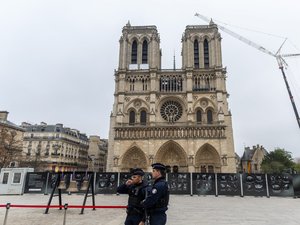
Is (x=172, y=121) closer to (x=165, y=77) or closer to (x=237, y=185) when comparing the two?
(x=165, y=77)

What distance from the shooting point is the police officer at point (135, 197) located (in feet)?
14.2

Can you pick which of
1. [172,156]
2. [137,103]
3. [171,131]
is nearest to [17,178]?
[171,131]

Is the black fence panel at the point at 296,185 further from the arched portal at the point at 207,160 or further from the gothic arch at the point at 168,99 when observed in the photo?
the gothic arch at the point at 168,99

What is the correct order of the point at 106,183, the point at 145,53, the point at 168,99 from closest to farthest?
1. the point at 106,183
2. the point at 168,99
3. the point at 145,53

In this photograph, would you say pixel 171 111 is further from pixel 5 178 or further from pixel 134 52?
pixel 5 178

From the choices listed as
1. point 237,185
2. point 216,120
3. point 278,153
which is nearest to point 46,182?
point 237,185

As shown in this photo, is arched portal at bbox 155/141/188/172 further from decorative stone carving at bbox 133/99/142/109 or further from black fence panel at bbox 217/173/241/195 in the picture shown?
black fence panel at bbox 217/173/241/195

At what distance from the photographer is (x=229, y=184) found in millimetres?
19188

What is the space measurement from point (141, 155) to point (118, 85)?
12341 millimetres

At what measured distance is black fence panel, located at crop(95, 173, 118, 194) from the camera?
19.5m

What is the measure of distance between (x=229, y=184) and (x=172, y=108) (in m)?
21.1

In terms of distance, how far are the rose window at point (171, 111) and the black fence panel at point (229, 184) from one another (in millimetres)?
19513

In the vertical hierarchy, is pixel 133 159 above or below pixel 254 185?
above

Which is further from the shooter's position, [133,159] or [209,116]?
[209,116]
